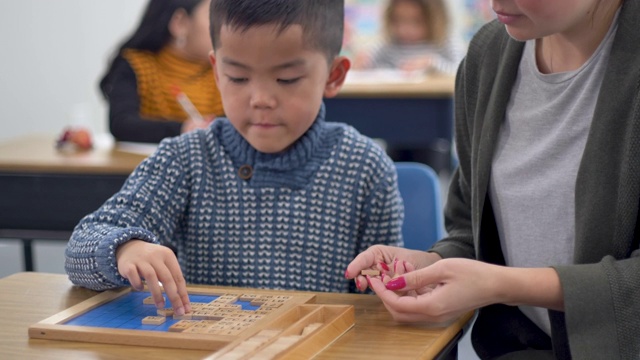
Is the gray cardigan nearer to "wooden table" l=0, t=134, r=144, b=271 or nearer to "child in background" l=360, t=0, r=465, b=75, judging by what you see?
"wooden table" l=0, t=134, r=144, b=271

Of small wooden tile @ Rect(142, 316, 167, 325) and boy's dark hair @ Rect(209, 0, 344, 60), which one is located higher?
boy's dark hair @ Rect(209, 0, 344, 60)

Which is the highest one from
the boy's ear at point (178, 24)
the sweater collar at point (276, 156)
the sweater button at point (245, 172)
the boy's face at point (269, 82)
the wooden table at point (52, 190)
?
the boy's ear at point (178, 24)

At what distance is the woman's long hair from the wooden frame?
7.52 feet

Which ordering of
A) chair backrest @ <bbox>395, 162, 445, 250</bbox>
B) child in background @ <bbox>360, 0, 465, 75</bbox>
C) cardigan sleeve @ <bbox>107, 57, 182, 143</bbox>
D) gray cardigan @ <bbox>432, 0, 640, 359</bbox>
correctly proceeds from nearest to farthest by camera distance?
gray cardigan @ <bbox>432, 0, 640, 359</bbox>
chair backrest @ <bbox>395, 162, 445, 250</bbox>
cardigan sleeve @ <bbox>107, 57, 182, 143</bbox>
child in background @ <bbox>360, 0, 465, 75</bbox>

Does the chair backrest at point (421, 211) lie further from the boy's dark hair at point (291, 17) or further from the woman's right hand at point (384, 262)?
the woman's right hand at point (384, 262)

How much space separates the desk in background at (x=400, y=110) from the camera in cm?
466

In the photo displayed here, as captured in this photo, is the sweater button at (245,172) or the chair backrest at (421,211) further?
the chair backrest at (421,211)

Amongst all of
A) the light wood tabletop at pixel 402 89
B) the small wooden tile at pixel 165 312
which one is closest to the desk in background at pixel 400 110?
the light wood tabletop at pixel 402 89

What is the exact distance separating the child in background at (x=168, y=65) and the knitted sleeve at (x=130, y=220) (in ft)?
6.00

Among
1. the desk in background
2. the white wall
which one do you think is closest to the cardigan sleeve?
the desk in background

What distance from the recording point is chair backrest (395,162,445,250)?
196 cm

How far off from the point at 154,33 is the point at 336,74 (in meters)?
1.95

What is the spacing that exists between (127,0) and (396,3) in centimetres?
177

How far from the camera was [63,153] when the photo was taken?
3072mm
